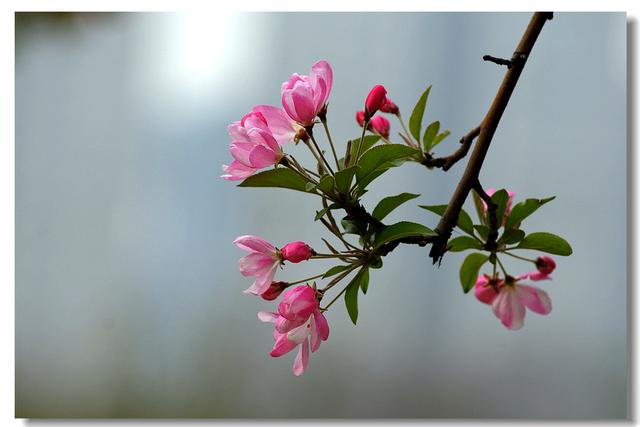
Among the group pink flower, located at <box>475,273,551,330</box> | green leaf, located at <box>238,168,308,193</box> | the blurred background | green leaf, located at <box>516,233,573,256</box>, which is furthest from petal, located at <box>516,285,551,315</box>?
the blurred background

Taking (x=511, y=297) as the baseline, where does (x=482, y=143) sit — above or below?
above

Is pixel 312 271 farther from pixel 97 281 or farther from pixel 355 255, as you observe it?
pixel 355 255

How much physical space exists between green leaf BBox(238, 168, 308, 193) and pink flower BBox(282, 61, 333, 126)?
61 millimetres

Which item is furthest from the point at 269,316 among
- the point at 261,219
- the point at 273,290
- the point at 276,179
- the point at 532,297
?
the point at 261,219

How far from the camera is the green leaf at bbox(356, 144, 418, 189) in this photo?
2.43ft

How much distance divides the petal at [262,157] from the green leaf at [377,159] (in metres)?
0.09

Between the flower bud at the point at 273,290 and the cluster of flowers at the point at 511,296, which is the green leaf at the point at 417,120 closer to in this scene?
the cluster of flowers at the point at 511,296

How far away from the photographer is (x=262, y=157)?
2.35 ft

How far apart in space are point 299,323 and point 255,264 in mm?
78

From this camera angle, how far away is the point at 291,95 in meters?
0.73

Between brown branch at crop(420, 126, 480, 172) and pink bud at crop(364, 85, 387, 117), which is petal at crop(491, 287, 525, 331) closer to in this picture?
brown branch at crop(420, 126, 480, 172)

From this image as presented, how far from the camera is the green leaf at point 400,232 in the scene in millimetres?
729

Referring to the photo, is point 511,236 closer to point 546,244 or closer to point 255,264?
point 546,244

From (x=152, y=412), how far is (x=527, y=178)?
61.6 inches
